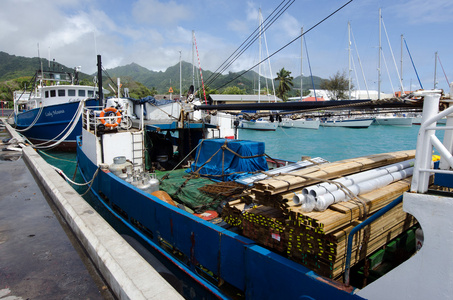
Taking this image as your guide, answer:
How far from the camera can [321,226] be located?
284 centimetres

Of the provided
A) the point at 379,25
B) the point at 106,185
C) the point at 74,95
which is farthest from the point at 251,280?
the point at 379,25

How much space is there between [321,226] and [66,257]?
3.95 metres

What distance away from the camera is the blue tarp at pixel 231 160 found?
305 inches

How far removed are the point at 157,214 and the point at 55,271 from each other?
7.37ft

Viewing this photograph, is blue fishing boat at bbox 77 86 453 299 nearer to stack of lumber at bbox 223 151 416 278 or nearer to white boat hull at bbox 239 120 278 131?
stack of lumber at bbox 223 151 416 278

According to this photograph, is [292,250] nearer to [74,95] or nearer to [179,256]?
[179,256]

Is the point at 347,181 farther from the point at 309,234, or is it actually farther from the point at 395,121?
the point at 395,121

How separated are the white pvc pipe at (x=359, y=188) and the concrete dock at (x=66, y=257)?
1881mm

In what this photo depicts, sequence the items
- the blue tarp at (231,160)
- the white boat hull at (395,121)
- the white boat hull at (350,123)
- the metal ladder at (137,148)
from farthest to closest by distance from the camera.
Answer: the white boat hull at (395,121) < the white boat hull at (350,123) < the metal ladder at (137,148) < the blue tarp at (231,160)

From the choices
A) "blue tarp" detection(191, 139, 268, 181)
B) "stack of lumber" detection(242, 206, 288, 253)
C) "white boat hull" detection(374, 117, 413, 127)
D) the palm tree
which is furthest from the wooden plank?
the palm tree

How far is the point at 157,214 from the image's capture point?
605cm

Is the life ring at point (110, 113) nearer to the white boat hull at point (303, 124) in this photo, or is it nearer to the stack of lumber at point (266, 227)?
the stack of lumber at point (266, 227)

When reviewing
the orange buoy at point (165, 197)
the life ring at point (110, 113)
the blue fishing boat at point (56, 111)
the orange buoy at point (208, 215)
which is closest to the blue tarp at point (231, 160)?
the orange buoy at point (165, 197)

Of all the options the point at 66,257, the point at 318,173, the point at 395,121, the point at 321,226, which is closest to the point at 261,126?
the point at 395,121
